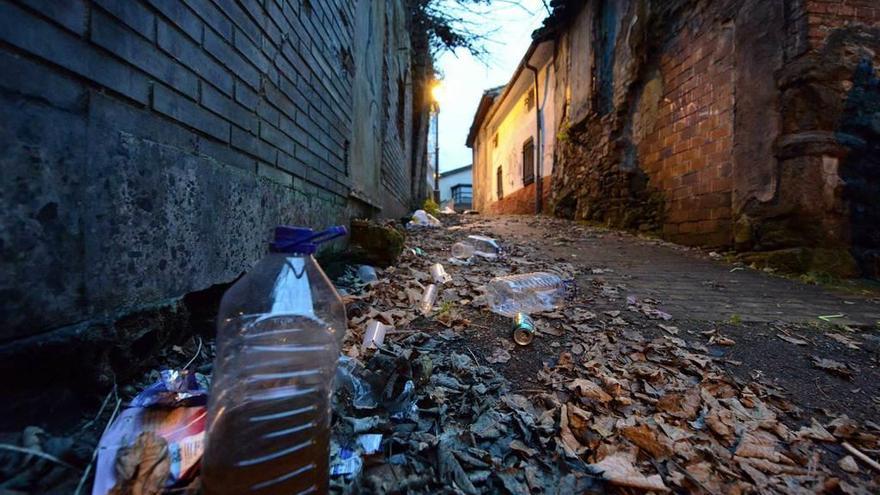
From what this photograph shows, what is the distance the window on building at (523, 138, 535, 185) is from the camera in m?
12.3

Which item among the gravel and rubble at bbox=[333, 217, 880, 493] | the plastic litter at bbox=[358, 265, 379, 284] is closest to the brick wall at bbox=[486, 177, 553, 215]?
the plastic litter at bbox=[358, 265, 379, 284]

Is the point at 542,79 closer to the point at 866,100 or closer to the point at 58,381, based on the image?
the point at 866,100

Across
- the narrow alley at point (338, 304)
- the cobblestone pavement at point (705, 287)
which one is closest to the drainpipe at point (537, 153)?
the cobblestone pavement at point (705, 287)

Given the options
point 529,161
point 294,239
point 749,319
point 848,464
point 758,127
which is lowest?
point 848,464

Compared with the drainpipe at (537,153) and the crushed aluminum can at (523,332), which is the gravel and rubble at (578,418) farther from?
the drainpipe at (537,153)

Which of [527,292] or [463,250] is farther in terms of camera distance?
[463,250]

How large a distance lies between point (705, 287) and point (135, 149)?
4222 millimetres

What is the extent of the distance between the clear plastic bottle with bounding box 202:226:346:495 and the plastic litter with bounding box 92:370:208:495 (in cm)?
12

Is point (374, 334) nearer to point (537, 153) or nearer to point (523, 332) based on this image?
point (523, 332)

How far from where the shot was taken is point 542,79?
11.5m

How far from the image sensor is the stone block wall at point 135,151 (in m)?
0.92

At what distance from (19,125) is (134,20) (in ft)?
1.82

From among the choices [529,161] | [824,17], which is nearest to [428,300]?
[824,17]

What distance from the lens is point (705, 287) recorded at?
11.1ft
